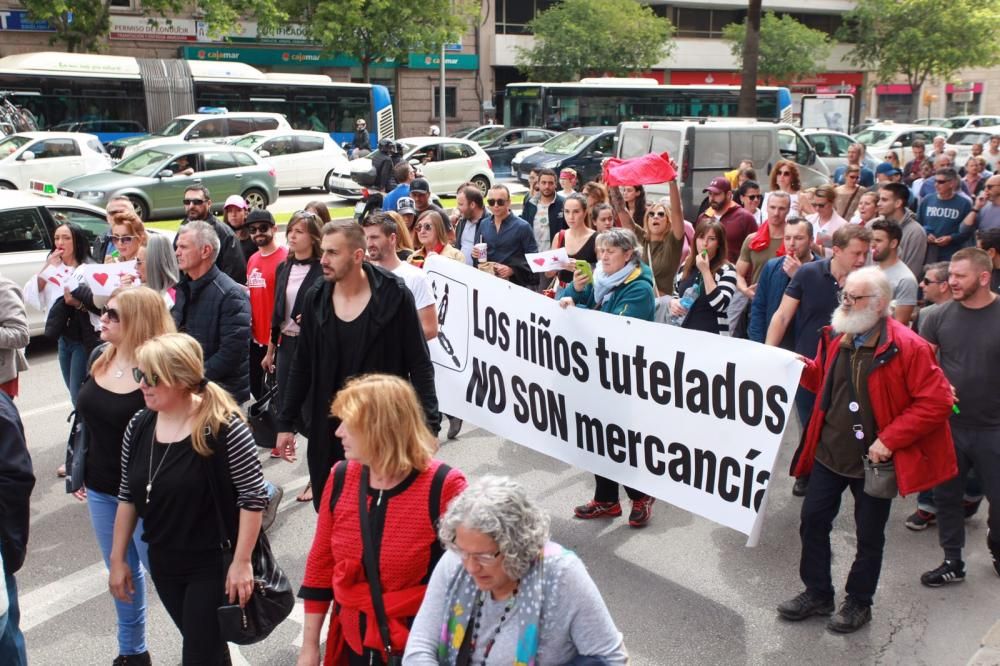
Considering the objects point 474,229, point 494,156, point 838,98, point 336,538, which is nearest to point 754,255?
point 474,229

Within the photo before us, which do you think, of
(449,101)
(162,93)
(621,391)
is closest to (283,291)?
(621,391)

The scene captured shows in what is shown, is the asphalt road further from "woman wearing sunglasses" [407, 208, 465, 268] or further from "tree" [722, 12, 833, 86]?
"tree" [722, 12, 833, 86]

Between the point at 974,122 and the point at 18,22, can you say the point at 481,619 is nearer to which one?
the point at 18,22

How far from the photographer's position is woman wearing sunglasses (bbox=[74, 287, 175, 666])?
3.97m

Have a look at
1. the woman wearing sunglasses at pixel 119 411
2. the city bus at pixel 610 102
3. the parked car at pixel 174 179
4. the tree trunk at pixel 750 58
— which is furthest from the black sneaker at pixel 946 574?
the city bus at pixel 610 102

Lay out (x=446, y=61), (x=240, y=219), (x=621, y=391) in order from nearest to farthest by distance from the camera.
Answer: (x=621, y=391) < (x=240, y=219) < (x=446, y=61)

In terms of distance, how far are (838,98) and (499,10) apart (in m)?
22.2

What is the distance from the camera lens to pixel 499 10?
48.1 meters

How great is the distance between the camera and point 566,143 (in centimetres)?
2528

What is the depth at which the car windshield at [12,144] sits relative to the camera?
21062mm

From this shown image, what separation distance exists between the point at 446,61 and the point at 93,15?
58.6 ft

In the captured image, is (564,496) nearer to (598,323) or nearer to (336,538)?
(598,323)

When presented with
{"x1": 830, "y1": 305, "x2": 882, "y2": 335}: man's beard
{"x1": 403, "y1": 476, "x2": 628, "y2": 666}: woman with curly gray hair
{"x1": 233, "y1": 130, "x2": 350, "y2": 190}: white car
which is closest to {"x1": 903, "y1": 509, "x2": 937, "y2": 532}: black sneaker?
{"x1": 830, "y1": 305, "x2": 882, "y2": 335}: man's beard

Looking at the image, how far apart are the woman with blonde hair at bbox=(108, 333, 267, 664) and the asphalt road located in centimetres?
101
